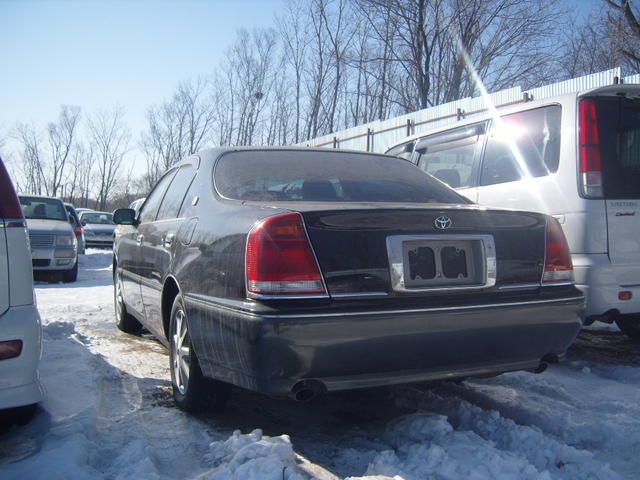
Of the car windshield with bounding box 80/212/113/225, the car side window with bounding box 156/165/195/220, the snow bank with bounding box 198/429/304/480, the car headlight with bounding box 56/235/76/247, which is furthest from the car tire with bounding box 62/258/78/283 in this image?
the car windshield with bounding box 80/212/113/225

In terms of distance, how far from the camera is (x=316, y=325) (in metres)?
2.26

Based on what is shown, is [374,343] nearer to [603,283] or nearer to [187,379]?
[187,379]

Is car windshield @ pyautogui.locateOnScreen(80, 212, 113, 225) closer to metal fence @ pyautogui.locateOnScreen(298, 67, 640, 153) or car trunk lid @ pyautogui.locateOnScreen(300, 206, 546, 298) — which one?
metal fence @ pyautogui.locateOnScreen(298, 67, 640, 153)

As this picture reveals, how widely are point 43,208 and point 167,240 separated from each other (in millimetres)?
8529

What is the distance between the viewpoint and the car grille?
385 inches

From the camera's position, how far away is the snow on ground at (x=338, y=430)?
2.34 m

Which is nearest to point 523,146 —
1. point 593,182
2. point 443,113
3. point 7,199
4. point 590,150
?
point 590,150

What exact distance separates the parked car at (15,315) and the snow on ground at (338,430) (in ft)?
1.04

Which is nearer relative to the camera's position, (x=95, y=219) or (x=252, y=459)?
(x=252, y=459)

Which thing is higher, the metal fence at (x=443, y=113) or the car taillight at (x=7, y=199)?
the metal fence at (x=443, y=113)

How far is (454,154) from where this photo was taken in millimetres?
5418

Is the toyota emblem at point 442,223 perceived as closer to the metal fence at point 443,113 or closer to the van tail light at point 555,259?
the van tail light at point 555,259

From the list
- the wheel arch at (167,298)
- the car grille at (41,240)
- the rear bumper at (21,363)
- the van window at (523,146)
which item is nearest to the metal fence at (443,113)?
the van window at (523,146)

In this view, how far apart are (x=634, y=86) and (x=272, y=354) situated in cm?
326
